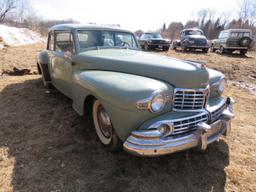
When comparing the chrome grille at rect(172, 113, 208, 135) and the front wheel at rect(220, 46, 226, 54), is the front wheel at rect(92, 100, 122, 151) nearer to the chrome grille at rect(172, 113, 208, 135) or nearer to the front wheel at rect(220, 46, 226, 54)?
the chrome grille at rect(172, 113, 208, 135)

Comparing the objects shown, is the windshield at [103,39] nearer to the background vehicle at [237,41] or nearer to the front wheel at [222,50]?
the background vehicle at [237,41]

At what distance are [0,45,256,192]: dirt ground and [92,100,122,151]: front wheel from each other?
0.16 meters

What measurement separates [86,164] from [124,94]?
3.75 feet

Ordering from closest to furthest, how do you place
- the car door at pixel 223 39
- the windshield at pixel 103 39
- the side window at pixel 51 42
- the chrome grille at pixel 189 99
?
the chrome grille at pixel 189 99 < the windshield at pixel 103 39 < the side window at pixel 51 42 < the car door at pixel 223 39

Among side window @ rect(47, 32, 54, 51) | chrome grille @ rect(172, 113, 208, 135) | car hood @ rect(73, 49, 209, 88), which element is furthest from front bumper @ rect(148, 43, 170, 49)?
chrome grille @ rect(172, 113, 208, 135)

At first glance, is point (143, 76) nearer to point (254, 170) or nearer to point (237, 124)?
point (254, 170)

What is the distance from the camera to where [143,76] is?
2.90m

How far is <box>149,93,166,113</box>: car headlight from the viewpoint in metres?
2.37

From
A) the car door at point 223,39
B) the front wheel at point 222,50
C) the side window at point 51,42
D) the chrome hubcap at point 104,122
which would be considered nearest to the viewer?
the chrome hubcap at point 104,122

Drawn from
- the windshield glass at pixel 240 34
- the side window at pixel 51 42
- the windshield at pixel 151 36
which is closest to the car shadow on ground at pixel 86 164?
the side window at pixel 51 42

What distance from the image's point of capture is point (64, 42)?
426 centimetres

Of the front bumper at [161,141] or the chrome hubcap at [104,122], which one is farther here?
the chrome hubcap at [104,122]

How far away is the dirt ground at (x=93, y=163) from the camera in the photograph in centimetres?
248

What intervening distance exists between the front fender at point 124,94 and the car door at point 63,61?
1133mm
